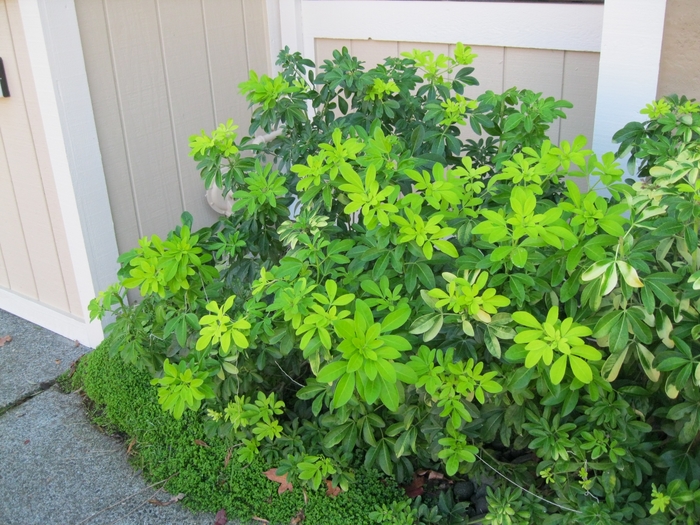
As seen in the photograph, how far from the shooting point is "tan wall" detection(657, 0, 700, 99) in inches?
102

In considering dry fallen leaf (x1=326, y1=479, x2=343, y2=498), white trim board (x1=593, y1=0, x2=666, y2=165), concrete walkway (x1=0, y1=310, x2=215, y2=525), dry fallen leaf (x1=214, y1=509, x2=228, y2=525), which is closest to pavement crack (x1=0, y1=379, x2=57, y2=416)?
concrete walkway (x1=0, y1=310, x2=215, y2=525)

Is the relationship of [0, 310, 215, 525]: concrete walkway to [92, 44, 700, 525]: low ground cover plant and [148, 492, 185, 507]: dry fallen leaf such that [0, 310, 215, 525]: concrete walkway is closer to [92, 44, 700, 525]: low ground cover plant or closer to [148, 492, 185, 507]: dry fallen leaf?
[148, 492, 185, 507]: dry fallen leaf

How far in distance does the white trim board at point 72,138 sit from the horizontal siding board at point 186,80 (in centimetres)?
51

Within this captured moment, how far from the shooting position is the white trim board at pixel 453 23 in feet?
10.4

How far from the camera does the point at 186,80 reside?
3.66 metres

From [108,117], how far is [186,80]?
1.72ft

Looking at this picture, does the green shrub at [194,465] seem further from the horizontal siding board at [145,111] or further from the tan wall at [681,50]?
the tan wall at [681,50]

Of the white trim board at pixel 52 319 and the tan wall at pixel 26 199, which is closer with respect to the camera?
the tan wall at pixel 26 199

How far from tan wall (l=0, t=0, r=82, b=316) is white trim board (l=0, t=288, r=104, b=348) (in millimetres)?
37

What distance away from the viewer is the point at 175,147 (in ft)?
12.0

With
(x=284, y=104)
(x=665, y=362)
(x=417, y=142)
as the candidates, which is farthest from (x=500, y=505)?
(x=284, y=104)

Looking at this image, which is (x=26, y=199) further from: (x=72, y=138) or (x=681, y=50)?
(x=681, y=50)

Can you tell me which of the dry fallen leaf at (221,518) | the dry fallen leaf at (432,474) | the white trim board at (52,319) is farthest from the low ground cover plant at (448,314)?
the white trim board at (52,319)

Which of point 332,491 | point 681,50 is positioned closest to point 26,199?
point 332,491
